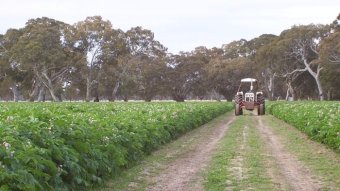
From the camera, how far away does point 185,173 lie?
953cm

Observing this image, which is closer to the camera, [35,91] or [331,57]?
[331,57]

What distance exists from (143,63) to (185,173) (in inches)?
2660

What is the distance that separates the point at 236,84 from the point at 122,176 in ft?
242

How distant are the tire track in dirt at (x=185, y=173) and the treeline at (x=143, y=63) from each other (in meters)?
43.9

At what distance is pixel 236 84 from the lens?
81.5 m

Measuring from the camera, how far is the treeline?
205ft

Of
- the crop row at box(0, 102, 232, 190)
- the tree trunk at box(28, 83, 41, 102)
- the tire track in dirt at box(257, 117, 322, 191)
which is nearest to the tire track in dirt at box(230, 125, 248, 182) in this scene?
the tire track in dirt at box(257, 117, 322, 191)

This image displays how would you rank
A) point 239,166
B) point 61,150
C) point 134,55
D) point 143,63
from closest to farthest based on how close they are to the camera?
point 61,150 < point 239,166 < point 134,55 < point 143,63

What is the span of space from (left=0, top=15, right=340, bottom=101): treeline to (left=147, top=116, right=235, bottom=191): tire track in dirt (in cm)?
4394

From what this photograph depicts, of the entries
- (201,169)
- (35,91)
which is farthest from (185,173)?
(35,91)

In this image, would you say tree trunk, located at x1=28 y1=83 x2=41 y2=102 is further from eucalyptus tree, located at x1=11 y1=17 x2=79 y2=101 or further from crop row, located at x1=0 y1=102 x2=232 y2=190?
crop row, located at x1=0 y1=102 x2=232 y2=190

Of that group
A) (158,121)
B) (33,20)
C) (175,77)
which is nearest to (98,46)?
(33,20)

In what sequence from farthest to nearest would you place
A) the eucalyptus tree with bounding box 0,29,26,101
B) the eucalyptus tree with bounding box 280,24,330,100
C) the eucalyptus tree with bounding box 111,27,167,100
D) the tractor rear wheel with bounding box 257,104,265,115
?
the eucalyptus tree with bounding box 111,27,167,100 → the eucalyptus tree with bounding box 0,29,26,101 → the eucalyptus tree with bounding box 280,24,330,100 → the tractor rear wheel with bounding box 257,104,265,115

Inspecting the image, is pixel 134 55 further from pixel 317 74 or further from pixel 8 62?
pixel 317 74
